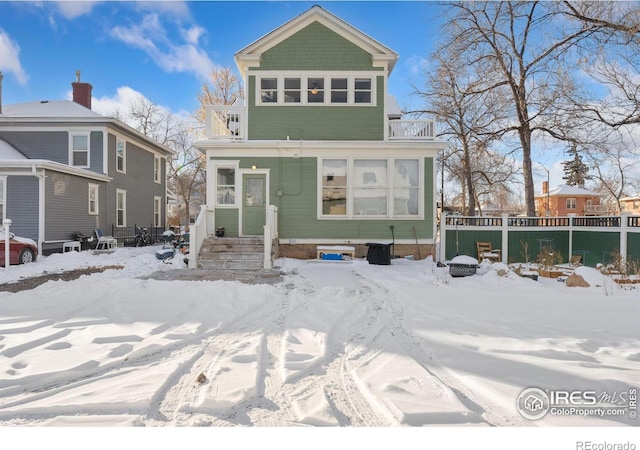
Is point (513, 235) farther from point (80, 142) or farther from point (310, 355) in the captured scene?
point (80, 142)

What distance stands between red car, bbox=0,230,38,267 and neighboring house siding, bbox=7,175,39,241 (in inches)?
66.9

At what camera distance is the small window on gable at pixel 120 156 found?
16656 mm

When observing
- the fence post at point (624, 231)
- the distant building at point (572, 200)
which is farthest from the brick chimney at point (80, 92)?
the distant building at point (572, 200)

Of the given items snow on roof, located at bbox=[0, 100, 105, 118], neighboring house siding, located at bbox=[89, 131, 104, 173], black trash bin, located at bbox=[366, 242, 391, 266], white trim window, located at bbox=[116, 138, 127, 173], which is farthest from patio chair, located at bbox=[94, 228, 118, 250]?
black trash bin, located at bbox=[366, 242, 391, 266]

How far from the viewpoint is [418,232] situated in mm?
11445

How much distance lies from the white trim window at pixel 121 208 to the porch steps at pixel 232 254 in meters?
9.46

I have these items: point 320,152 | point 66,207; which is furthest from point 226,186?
point 66,207

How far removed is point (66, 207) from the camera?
13.4m

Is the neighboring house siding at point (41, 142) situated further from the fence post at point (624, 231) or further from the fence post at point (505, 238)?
the fence post at point (624, 231)

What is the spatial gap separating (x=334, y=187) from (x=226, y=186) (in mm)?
3830

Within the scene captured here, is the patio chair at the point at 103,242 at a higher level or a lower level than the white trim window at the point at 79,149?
lower

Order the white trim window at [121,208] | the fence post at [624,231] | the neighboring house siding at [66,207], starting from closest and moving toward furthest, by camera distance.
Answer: the fence post at [624,231] < the neighboring house siding at [66,207] < the white trim window at [121,208]

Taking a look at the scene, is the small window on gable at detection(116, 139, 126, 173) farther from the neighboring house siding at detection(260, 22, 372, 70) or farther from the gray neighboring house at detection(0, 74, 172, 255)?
the neighboring house siding at detection(260, 22, 372, 70)
